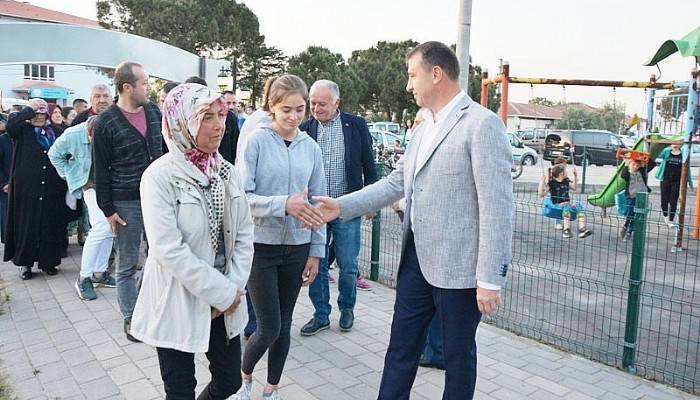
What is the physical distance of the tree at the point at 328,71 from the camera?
4484cm

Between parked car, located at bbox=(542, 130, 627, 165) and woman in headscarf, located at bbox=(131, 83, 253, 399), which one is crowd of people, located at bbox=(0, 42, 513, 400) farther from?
parked car, located at bbox=(542, 130, 627, 165)

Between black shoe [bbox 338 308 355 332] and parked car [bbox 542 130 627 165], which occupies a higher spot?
parked car [bbox 542 130 627 165]

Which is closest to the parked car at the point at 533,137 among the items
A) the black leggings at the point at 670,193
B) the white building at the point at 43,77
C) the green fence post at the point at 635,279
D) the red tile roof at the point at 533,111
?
the black leggings at the point at 670,193

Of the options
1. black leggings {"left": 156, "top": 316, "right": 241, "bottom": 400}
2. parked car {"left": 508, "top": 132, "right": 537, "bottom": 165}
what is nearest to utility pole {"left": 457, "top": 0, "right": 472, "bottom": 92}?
black leggings {"left": 156, "top": 316, "right": 241, "bottom": 400}

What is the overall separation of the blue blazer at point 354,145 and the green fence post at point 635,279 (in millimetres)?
2102

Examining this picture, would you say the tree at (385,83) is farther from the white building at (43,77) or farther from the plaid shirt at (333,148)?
the plaid shirt at (333,148)

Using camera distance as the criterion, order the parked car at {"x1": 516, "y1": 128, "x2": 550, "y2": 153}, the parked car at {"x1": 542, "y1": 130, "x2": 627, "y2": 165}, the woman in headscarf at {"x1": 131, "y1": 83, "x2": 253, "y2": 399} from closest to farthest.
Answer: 1. the woman in headscarf at {"x1": 131, "y1": 83, "x2": 253, "y2": 399}
2. the parked car at {"x1": 542, "y1": 130, "x2": 627, "y2": 165}
3. the parked car at {"x1": 516, "y1": 128, "x2": 550, "y2": 153}

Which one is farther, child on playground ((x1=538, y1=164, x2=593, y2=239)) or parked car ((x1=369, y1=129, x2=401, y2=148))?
parked car ((x1=369, y1=129, x2=401, y2=148))

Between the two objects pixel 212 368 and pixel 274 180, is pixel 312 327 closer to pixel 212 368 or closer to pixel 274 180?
pixel 274 180

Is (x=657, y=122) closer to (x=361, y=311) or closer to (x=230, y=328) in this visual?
(x=361, y=311)

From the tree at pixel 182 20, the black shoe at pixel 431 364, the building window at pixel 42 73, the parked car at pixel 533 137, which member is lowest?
the black shoe at pixel 431 364

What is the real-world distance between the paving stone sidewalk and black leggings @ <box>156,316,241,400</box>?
39.2 inches

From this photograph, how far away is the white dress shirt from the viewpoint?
265 cm

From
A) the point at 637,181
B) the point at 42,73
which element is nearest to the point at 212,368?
the point at 637,181
